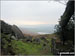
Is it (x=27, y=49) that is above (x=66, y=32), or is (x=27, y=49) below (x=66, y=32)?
below

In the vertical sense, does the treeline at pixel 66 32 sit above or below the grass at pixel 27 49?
above

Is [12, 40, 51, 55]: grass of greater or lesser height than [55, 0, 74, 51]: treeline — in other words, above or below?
below

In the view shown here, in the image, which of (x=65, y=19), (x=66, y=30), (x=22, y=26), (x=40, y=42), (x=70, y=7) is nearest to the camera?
(x=70, y=7)

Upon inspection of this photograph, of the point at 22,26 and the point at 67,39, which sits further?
the point at 67,39

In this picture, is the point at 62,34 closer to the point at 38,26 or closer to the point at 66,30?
the point at 66,30

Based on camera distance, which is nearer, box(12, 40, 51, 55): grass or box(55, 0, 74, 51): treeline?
box(12, 40, 51, 55): grass

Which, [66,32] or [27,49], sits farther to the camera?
[66,32]

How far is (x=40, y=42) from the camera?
3.53 meters

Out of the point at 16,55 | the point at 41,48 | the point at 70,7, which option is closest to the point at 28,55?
the point at 16,55

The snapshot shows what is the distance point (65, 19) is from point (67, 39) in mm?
1187

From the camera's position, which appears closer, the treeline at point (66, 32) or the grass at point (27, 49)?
the grass at point (27, 49)

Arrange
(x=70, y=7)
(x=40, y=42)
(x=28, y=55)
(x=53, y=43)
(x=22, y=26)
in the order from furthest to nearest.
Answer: (x=40, y=42)
(x=53, y=43)
(x=28, y=55)
(x=22, y=26)
(x=70, y=7)

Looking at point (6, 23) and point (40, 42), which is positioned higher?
point (6, 23)

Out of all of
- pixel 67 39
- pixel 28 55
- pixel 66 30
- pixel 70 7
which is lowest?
pixel 28 55
